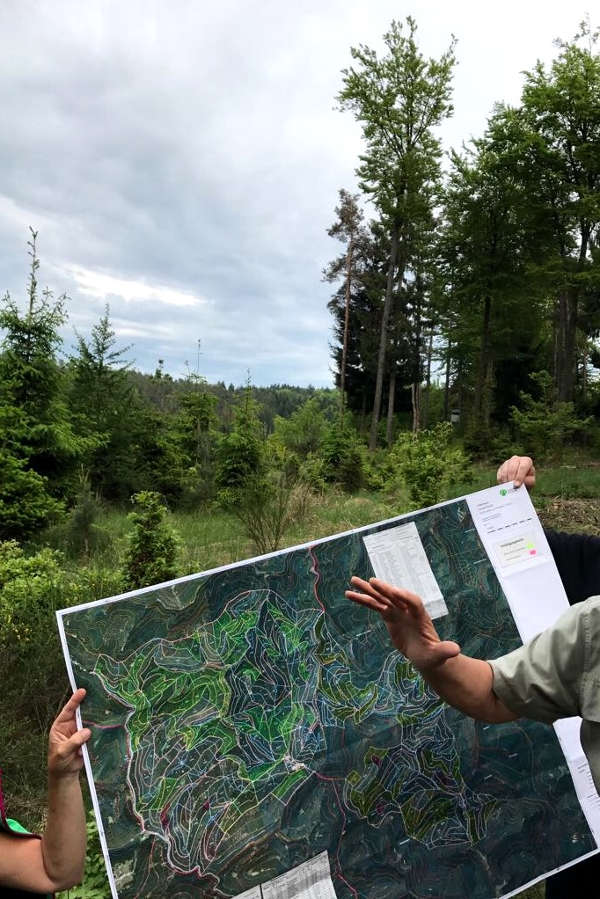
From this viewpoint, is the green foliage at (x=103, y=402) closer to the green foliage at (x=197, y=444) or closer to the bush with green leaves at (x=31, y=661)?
the green foliage at (x=197, y=444)

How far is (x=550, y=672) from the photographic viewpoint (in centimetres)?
130

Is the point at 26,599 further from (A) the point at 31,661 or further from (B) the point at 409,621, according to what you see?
(B) the point at 409,621

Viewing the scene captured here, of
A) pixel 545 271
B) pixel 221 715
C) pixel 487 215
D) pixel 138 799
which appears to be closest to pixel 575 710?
pixel 221 715

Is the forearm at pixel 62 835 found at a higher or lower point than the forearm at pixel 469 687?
lower

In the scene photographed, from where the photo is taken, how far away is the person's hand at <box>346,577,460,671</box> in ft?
4.51

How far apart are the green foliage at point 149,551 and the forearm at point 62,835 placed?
3598 millimetres

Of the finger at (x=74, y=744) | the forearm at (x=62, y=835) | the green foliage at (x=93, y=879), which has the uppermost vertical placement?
the finger at (x=74, y=744)

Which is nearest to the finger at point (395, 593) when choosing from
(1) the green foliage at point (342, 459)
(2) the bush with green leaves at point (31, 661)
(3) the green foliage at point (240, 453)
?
(2) the bush with green leaves at point (31, 661)

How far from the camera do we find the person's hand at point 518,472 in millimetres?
2246

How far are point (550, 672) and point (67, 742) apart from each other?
1.13 m

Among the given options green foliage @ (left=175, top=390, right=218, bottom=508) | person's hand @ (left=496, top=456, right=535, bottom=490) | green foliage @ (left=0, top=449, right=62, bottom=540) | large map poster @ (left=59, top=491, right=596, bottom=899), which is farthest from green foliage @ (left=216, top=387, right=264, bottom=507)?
large map poster @ (left=59, top=491, right=596, bottom=899)

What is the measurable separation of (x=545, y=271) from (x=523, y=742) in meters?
17.2

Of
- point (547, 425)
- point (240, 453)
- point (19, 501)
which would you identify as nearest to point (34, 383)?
point (19, 501)

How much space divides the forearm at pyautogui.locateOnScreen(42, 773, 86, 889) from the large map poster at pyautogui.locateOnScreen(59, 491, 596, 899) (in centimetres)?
9
